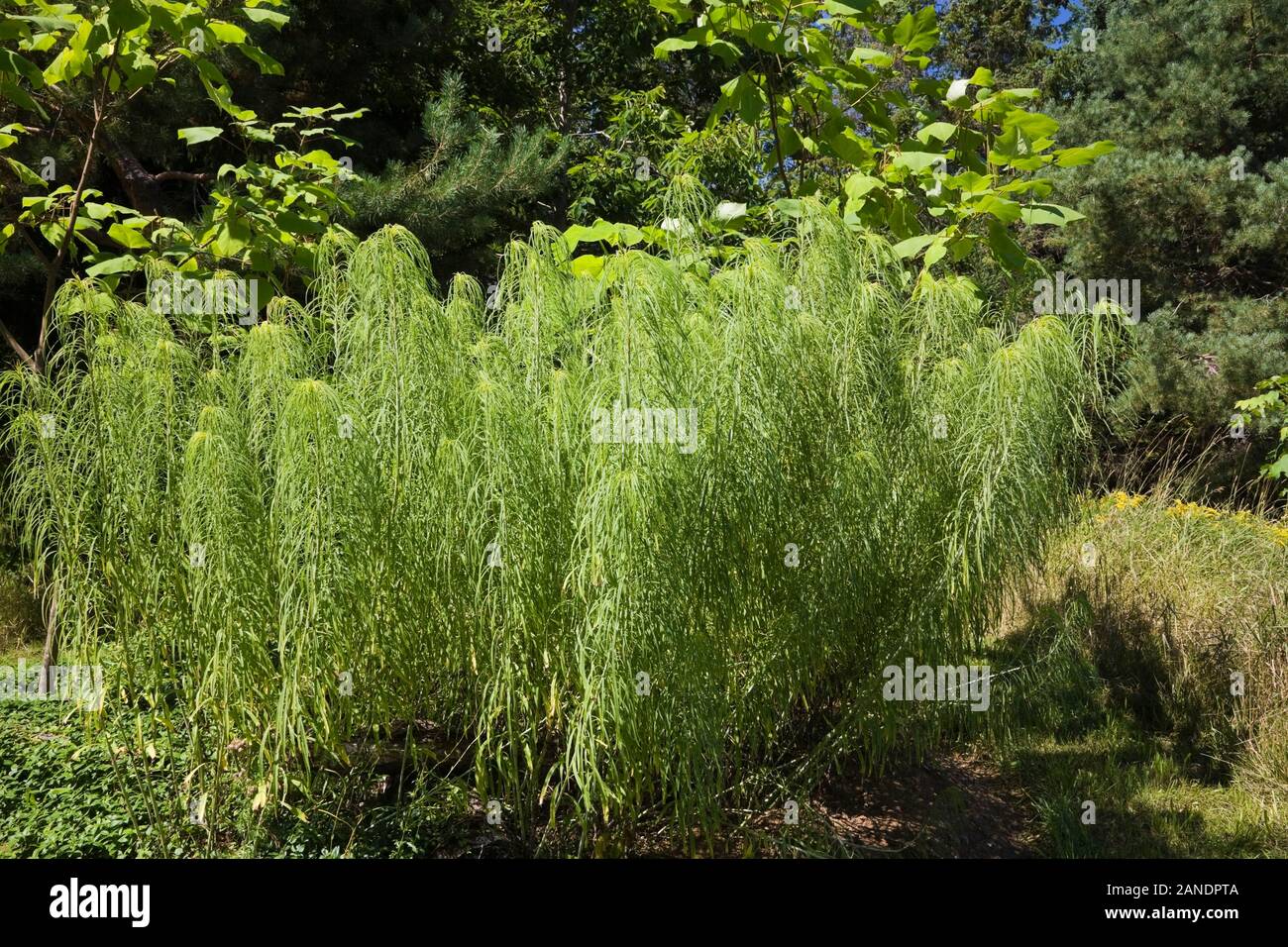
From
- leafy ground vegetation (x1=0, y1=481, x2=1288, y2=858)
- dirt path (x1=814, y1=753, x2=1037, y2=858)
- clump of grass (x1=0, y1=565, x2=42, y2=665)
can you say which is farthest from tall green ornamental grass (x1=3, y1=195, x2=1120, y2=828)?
clump of grass (x1=0, y1=565, x2=42, y2=665)

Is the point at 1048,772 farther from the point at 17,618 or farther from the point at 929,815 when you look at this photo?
the point at 17,618

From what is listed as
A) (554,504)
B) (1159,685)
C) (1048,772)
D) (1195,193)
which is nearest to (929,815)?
(1048,772)

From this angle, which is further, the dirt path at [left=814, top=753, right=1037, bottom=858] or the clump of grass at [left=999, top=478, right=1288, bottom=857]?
the clump of grass at [left=999, top=478, right=1288, bottom=857]

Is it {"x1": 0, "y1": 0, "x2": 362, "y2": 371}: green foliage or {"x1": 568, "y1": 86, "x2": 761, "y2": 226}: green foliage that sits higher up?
{"x1": 568, "y1": 86, "x2": 761, "y2": 226}: green foliage

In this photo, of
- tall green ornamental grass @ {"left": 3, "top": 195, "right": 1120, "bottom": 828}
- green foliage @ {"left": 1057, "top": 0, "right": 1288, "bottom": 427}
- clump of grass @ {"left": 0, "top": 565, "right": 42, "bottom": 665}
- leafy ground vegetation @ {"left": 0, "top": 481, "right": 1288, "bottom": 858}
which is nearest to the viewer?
tall green ornamental grass @ {"left": 3, "top": 195, "right": 1120, "bottom": 828}

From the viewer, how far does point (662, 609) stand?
2357mm

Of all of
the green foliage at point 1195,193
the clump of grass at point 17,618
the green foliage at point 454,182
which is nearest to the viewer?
the clump of grass at point 17,618

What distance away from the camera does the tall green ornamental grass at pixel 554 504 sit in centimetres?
243

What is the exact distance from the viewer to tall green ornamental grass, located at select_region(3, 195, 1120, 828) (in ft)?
7.97

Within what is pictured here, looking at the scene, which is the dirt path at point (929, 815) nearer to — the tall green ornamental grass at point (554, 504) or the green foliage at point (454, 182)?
the tall green ornamental grass at point (554, 504)

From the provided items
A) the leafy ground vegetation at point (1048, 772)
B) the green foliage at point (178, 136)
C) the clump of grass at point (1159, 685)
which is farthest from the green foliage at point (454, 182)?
the clump of grass at point (1159, 685)

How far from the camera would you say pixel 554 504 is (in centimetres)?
257

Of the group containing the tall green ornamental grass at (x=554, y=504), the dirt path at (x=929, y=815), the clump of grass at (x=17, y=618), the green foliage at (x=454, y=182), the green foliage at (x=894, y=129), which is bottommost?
the dirt path at (x=929, y=815)

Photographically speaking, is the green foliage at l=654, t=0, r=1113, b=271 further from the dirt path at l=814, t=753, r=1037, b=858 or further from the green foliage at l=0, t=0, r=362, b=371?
the dirt path at l=814, t=753, r=1037, b=858
